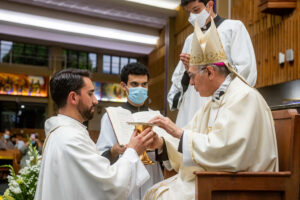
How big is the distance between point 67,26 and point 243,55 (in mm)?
10270

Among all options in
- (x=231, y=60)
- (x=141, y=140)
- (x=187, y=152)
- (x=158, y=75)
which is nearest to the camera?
(x=187, y=152)

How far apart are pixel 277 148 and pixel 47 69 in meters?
18.3

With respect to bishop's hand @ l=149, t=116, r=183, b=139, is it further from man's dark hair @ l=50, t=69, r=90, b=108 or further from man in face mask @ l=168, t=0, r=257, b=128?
man in face mask @ l=168, t=0, r=257, b=128

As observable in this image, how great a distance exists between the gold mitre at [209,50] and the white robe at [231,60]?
2.46 ft

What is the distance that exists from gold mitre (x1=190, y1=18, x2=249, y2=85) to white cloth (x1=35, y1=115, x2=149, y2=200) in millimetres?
800

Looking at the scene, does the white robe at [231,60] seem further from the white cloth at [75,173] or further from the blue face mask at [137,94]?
the white cloth at [75,173]

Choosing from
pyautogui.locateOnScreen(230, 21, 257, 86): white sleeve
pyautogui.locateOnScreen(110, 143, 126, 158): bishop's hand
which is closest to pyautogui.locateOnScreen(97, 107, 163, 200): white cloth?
pyautogui.locateOnScreen(110, 143, 126, 158): bishop's hand

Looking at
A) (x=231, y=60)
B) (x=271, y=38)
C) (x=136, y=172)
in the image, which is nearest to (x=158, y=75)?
(x=271, y=38)

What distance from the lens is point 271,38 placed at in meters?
7.54

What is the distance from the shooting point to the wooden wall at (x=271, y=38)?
6.81 meters

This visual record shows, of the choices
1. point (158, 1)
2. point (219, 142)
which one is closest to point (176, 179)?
point (219, 142)

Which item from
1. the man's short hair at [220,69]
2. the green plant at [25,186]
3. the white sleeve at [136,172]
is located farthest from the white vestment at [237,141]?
the green plant at [25,186]

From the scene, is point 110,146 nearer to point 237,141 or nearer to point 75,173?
point 75,173

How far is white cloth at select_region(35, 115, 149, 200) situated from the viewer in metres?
1.87
